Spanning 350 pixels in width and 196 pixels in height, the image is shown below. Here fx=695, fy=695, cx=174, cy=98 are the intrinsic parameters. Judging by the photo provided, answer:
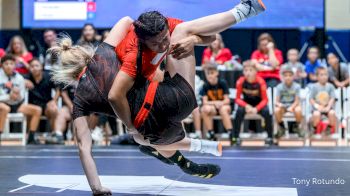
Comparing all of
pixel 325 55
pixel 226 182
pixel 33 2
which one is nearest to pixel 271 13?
pixel 325 55

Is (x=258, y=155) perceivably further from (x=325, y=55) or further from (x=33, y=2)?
(x=33, y=2)

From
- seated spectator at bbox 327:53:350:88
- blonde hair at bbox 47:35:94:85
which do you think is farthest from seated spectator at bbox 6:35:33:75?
blonde hair at bbox 47:35:94:85

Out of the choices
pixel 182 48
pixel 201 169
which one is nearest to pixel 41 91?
pixel 201 169

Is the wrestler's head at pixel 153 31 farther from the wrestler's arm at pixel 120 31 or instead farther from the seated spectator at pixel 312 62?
the seated spectator at pixel 312 62

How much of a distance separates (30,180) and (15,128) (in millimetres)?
5316

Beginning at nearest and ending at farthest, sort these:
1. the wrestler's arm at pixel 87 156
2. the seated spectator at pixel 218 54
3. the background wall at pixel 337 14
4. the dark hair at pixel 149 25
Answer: the dark hair at pixel 149 25 < the wrestler's arm at pixel 87 156 < the seated spectator at pixel 218 54 < the background wall at pixel 337 14

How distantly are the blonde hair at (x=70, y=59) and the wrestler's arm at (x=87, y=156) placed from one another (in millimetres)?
322

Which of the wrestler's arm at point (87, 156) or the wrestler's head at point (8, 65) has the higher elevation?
the wrestler's head at point (8, 65)

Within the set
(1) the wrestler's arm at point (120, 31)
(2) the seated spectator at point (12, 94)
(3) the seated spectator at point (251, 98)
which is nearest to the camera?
(1) the wrestler's arm at point (120, 31)

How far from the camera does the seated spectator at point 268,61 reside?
961cm

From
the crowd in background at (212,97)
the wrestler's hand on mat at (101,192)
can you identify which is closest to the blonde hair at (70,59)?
the wrestler's hand on mat at (101,192)

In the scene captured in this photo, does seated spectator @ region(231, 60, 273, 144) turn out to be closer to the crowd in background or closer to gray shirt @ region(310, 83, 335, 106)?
the crowd in background

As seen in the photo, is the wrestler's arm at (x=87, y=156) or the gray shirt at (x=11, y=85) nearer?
the wrestler's arm at (x=87, y=156)

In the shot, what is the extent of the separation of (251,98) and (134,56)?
532 cm
